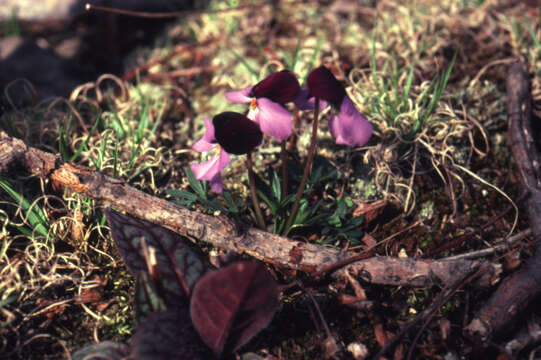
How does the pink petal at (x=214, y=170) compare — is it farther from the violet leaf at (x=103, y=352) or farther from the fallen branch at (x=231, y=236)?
the violet leaf at (x=103, y=352)

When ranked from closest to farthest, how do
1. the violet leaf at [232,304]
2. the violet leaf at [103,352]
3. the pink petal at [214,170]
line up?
the violet leaf at [232,304]
the violet leaf at [103,352]
the pink petal at [214,170]

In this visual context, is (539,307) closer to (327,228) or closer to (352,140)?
(327,228)

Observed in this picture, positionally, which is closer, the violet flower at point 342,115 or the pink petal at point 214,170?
the violet flower at point 342,115

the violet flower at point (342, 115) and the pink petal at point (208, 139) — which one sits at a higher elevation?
the violet flower at point (342, 115)

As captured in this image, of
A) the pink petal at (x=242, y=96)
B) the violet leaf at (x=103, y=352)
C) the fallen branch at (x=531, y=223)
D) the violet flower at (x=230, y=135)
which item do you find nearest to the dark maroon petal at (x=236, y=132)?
the violet flower at (x=230, y=135)

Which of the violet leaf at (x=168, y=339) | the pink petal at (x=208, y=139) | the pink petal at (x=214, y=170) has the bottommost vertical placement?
the violet leaf at (x=168, y=339)

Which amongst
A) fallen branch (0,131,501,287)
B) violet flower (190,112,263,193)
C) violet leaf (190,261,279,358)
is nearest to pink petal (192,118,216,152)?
violet flower (190,112,263,193)

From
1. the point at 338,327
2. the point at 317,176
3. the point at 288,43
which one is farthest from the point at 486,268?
the point at 288,43
